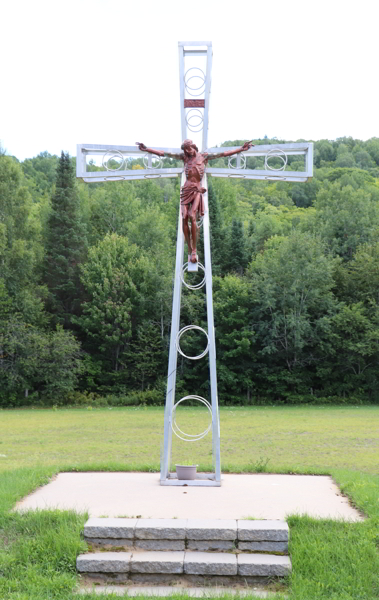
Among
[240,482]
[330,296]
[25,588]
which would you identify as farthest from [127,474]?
[330,296]

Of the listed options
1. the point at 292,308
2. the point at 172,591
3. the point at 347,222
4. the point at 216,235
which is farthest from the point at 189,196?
the point at 347,222

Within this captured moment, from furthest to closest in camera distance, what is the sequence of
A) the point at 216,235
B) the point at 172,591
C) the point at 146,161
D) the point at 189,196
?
1. the point at 216,235
2. the point at 146,161
3. the point at 189,196
4. the point at 172,591

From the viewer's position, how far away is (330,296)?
37000 millimetres

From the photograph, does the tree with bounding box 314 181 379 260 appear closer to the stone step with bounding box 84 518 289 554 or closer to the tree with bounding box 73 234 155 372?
the tree with bounding box 73 234 155 372

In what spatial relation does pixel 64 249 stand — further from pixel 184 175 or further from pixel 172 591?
pixel 172 591

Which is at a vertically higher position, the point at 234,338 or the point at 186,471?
the point at 186,471

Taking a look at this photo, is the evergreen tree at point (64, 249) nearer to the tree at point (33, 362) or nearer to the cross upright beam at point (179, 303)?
the tree at point (33, 362)

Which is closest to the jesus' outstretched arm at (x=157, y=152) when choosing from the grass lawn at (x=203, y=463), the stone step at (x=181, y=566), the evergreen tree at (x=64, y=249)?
the grass lawn at (x=203, y=463)

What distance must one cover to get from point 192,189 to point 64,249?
1256 inches

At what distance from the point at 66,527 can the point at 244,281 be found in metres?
32.1

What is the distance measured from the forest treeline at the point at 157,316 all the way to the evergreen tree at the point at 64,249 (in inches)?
2.9

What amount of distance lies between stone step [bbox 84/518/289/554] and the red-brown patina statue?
13.5ft

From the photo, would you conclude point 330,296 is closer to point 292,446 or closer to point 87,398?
point 87,398

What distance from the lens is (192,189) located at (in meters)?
9.59
